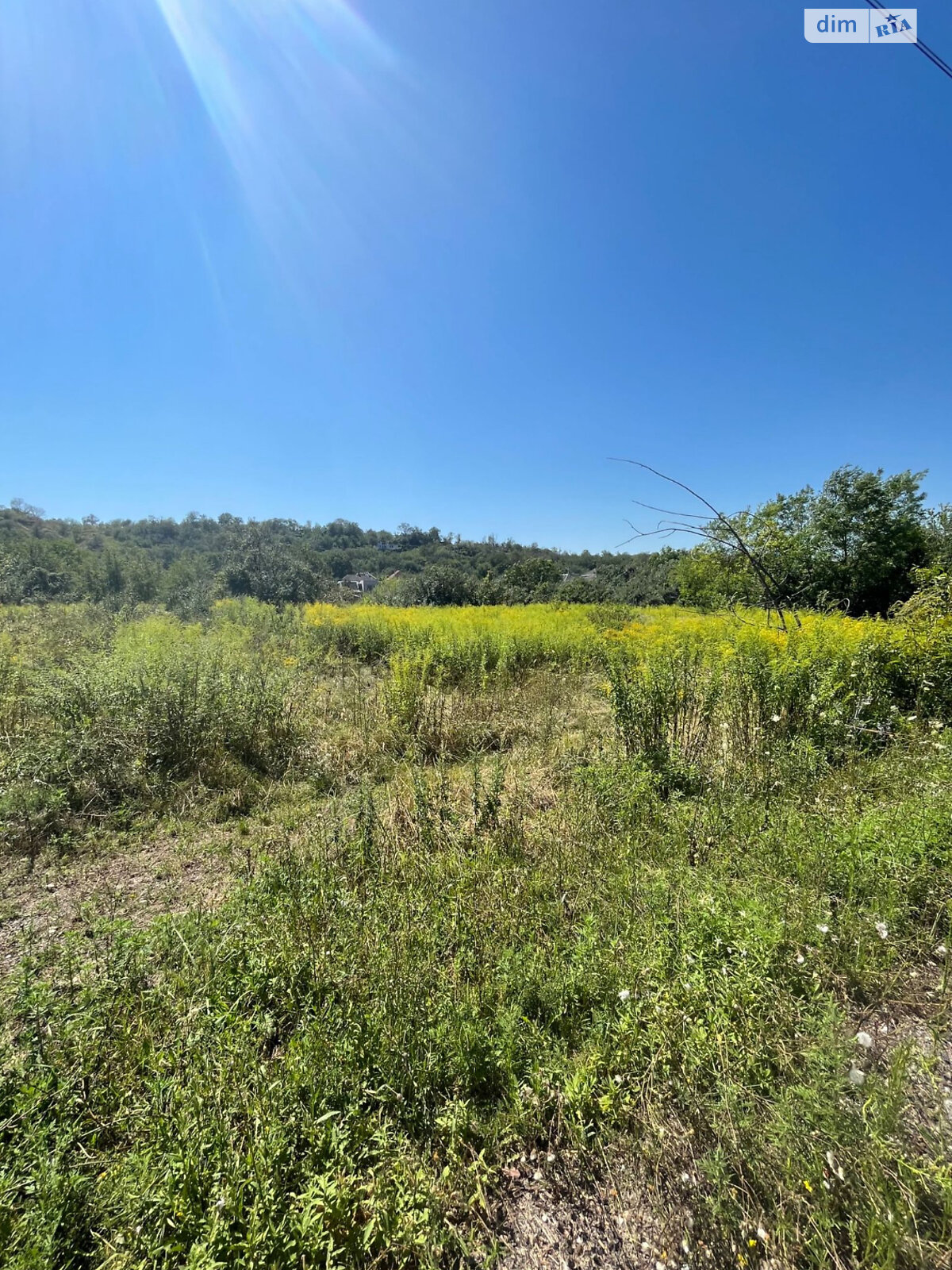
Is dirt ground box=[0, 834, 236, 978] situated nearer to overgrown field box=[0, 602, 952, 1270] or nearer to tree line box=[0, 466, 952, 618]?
overgrown field box=[0, 602, 952, 1270]

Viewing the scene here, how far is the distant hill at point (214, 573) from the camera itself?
14891 mm

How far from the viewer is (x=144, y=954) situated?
1836 mm

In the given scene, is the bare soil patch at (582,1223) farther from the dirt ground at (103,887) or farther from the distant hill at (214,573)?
the distant hill at (214,573)

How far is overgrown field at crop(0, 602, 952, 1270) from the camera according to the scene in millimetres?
1047

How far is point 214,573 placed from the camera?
17.4 m

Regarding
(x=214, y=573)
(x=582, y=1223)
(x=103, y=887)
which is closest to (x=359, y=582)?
(x=214, y=573)

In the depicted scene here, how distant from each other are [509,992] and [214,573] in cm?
1960

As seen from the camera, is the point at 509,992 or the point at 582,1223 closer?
the point at 582,1223

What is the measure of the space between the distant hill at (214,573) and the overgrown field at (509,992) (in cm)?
1064

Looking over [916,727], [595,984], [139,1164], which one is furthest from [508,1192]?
[916,727]

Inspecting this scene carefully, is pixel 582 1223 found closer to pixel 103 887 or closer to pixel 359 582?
pixel 103 887

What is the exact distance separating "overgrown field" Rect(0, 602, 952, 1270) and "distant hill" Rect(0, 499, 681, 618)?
1064 cm

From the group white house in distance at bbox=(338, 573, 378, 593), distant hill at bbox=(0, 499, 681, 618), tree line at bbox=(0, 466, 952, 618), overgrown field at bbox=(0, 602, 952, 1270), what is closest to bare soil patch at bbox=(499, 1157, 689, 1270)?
overgrown field at bbox=(0, 602, 952, 1270)

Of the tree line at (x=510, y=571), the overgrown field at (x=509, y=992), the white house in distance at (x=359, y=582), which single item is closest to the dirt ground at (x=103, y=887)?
the overgrown field at (x=509, y=992)
